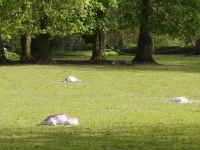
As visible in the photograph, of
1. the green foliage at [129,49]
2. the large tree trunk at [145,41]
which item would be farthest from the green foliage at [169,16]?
the green foliage at [129,49]

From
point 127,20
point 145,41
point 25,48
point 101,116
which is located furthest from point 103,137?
point 25,48

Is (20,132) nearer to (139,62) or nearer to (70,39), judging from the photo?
(139,62)

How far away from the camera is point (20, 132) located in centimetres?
1194

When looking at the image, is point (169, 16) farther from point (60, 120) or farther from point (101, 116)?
point (60, 120)

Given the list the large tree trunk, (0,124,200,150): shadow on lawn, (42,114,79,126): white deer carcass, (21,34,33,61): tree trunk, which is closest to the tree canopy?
the large tree trunk

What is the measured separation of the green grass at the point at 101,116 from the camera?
1072 centimetres

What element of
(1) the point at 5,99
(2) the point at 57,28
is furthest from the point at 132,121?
(2) the point at 57,28

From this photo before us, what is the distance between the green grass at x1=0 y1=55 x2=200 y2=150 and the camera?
35.2 feet

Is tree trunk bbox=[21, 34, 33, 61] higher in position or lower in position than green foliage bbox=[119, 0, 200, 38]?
lower

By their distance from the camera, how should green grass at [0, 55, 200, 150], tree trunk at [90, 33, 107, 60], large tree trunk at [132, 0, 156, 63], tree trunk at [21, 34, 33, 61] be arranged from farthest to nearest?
tree trunk at [21, 34, 33, 61]
tree trunk at [90, 33, 107, 60]
large tree trunk at [132, 0, 156, 63]
green grass at [0, 55, 200, 150]

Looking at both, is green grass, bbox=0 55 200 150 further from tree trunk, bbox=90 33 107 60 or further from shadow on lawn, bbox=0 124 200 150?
tree trunk, bbox=90 33 107 60

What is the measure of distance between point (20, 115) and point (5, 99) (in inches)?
155

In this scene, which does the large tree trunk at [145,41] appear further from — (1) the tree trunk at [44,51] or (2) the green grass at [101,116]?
(2) the green grass at [101,116]

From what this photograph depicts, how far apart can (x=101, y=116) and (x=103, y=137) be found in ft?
10.5
